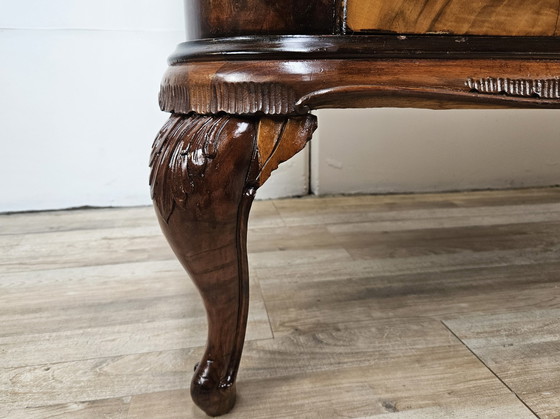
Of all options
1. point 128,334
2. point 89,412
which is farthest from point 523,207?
point 89,412

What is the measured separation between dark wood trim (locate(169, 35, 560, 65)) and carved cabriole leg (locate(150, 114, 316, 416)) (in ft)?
0.18

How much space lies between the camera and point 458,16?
1.41 feet

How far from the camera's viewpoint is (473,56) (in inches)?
17.4

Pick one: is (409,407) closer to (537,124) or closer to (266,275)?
(266,275)

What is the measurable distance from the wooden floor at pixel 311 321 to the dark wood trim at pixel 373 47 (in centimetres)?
37

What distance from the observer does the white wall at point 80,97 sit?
1297 millimetres

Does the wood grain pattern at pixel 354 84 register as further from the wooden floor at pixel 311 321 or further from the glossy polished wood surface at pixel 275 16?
the wooden floor at pixel 311 321

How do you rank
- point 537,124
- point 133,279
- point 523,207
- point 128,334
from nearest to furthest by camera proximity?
1. point 128,334
2. point 133,279
3. point 523,207
4. point 537,124

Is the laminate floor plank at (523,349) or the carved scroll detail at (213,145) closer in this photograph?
the carved scroll detail at (213,145)

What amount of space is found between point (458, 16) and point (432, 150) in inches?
45.4

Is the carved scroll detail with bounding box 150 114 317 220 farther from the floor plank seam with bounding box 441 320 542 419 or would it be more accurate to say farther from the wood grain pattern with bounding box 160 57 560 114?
the floor plank seam with bounding box 441 320 542 419

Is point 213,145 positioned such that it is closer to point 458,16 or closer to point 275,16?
point 275,16

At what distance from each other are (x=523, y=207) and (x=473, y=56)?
41.8 inches

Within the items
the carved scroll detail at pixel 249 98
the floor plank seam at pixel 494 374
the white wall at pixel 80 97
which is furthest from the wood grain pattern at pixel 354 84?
the white wall at pixel 80 97
